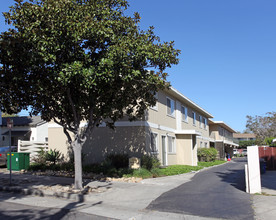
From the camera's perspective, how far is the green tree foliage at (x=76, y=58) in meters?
9.22

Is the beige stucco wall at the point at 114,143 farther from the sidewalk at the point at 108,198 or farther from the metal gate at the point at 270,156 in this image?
the metal gate at the point at 270,156

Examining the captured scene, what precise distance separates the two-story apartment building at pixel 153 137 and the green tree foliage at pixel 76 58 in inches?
206

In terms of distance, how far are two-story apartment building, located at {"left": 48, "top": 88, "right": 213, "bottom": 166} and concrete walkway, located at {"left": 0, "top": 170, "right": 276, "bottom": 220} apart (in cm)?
439

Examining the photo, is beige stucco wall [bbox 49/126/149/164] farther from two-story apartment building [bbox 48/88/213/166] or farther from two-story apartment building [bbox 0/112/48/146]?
two-story apartment building [bbox 0/112/48/146]

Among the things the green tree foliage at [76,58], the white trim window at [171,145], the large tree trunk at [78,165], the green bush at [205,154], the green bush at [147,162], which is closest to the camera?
the green tree foliage at [76,58]

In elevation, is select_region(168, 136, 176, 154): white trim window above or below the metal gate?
above

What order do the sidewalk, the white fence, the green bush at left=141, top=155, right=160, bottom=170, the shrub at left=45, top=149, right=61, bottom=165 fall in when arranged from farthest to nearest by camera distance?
the white fence < the shrub at left=45, top=149, right=61, bottom=165 < the green bush at left=141, top=155, right=160, bottom=170 < the sidewalk

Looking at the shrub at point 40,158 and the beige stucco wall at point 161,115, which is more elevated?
the beige stucco wall at point 161,115

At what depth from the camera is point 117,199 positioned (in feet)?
Answer: 31.1

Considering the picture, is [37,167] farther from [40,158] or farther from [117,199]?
[117,199]

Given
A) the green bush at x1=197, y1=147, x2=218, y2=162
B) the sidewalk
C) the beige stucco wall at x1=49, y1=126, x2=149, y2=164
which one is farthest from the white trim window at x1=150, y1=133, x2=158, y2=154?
the green bush at x1=197, y1=147, x2=218, y2=162

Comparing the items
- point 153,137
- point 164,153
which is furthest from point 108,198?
point 164,153

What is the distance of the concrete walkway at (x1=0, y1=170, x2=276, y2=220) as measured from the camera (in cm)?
764

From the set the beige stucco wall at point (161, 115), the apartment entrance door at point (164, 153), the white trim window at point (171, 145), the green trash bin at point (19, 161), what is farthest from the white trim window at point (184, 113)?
the green trash bin at point (19, 161)
